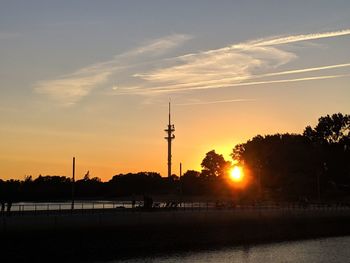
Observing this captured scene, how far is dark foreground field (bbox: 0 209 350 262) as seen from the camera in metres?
50.1

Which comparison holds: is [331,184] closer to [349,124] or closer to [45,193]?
[349,124]

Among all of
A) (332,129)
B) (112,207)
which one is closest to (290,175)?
(332,129)

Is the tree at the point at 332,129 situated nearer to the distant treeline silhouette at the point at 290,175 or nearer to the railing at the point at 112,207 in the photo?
the distant treeline silhouette at the point at 290,175

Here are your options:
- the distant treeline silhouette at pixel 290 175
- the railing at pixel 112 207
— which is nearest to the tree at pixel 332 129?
the distant treeline silhouette at pixel 290 175

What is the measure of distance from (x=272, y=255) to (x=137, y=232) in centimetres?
1402

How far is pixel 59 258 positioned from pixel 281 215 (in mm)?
37989

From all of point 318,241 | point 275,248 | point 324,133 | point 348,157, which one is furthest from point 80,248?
point 324,133

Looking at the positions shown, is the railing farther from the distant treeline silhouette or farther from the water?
the distant treeline silhouette

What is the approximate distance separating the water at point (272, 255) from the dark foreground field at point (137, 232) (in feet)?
11.0

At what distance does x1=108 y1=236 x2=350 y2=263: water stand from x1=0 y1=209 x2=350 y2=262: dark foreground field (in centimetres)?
334

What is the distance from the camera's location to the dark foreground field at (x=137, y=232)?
50.1 metres

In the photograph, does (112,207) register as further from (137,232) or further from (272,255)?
(272,255)

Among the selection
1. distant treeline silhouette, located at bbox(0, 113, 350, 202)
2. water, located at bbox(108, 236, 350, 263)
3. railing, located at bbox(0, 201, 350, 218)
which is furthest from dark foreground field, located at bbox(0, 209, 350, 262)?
distant treeline silhouette, located at bbox(0, 113, 350, 202)

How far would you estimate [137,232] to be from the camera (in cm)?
5903
